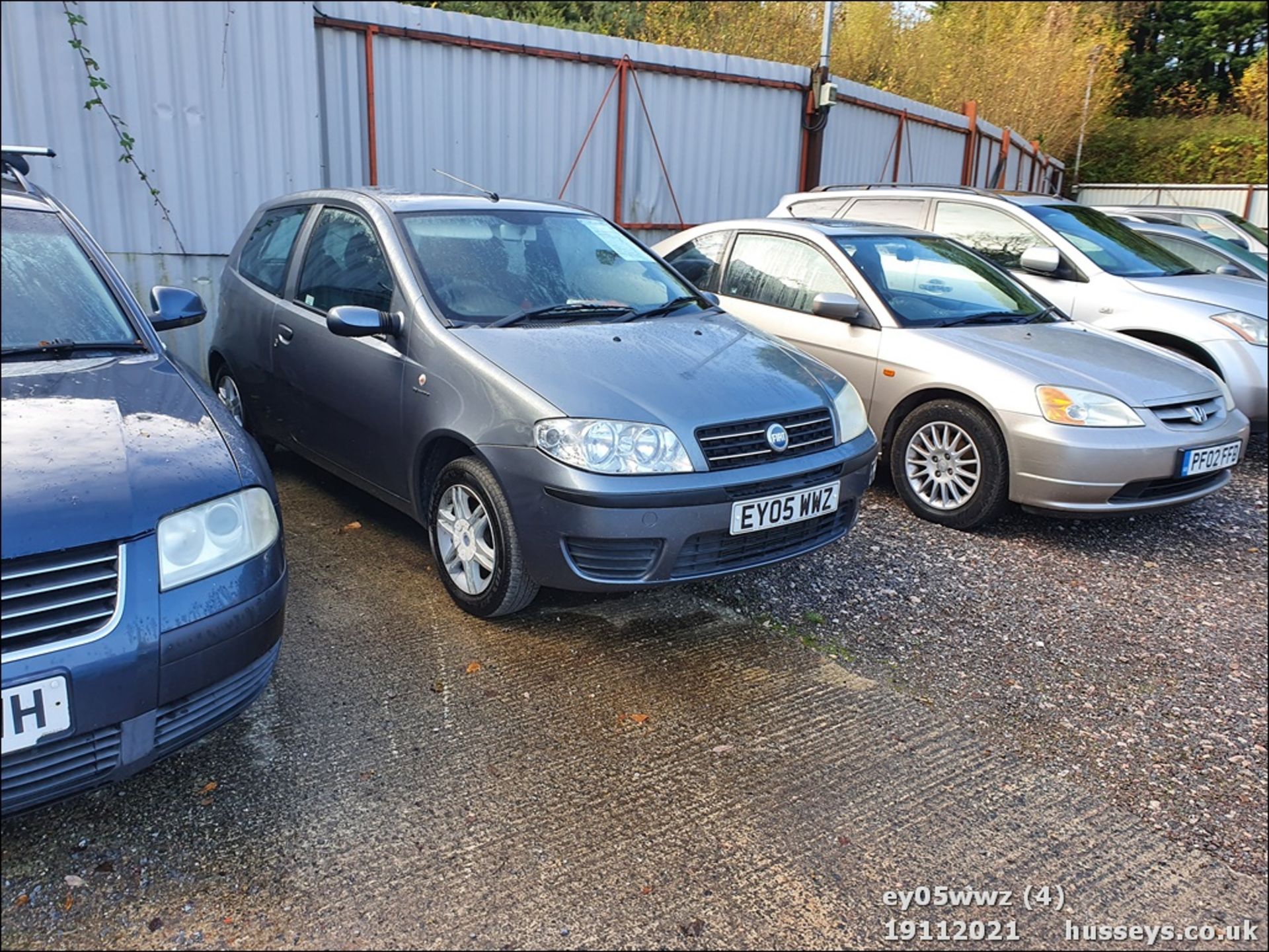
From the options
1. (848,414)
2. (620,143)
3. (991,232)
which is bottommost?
(848,414)

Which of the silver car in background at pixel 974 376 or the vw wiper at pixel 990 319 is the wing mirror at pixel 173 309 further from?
the vw wiper at pixel 990 319

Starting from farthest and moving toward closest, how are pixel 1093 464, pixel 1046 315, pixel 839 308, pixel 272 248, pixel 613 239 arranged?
pixel 1046 315
pixel 839 308
pixel 272 248
pixel 613 239
pixel 1093 464

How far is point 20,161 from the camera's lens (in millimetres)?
4102

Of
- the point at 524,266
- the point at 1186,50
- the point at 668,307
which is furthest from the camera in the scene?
the point at 1186,50

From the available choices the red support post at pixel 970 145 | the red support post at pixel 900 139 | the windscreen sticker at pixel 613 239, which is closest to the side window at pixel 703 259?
the windscreen sticker at pixel 613 239

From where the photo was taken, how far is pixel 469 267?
4102 millimetres

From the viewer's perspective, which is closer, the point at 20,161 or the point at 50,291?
the point at 50,291

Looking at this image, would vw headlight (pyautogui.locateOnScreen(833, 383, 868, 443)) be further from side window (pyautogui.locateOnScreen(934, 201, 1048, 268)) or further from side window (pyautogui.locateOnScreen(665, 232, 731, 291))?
side window (pyautogui.locateOnScreen(934, 201, 1048, 268))

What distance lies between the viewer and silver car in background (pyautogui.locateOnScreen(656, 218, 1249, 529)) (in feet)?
15.3

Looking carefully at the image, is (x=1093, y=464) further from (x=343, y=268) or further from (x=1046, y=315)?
(x=343, y=268)

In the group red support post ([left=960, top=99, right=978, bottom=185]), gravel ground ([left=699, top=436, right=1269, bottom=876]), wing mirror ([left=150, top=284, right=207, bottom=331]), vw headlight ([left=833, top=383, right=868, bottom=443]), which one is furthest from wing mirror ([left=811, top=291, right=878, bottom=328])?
red support post ([left=960, top=99, right=978, bottom=185])

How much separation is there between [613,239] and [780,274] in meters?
1.46

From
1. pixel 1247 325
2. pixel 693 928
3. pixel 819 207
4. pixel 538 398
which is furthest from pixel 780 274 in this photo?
pixel 693 928

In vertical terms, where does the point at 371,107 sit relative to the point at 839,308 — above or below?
above
